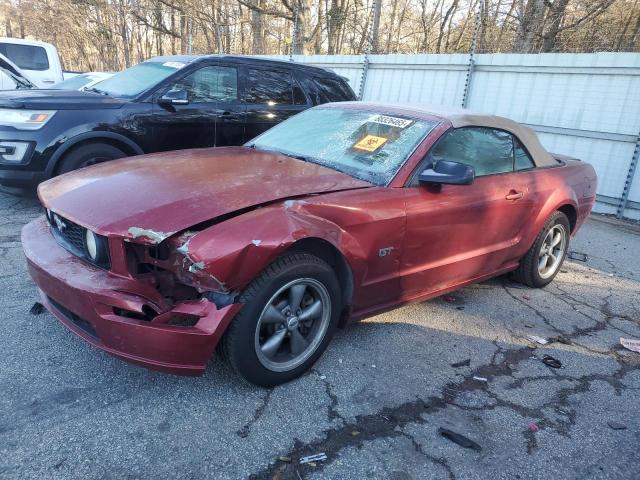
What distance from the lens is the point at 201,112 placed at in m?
5.86

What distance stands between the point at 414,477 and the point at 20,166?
4740mm

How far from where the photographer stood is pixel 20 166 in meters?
4.93

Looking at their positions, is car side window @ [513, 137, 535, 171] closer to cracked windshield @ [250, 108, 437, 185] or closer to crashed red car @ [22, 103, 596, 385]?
crashed red car @ [22, 103, 596, 385]

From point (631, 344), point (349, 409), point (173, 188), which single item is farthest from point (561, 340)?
point (173, 188)

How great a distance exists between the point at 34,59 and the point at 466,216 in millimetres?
12305

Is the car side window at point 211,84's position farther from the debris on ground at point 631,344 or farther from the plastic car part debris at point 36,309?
the debris on ground at point 631,344

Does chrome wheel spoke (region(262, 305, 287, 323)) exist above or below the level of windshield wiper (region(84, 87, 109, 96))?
below

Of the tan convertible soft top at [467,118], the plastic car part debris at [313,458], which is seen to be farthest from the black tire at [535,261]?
the plastic car part debris at [313,458]

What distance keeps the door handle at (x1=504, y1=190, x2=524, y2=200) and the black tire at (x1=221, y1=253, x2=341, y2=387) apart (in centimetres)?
183

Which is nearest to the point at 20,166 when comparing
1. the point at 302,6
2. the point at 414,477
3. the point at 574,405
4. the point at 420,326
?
the point at 420,326

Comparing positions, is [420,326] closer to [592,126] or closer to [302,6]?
[592,126]

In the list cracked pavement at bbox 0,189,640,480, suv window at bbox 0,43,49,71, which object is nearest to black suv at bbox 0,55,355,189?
cracked pavement at bbox 0,189,640,480

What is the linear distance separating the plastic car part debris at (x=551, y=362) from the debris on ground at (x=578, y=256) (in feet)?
9.12

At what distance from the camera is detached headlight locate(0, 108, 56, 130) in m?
4.92
